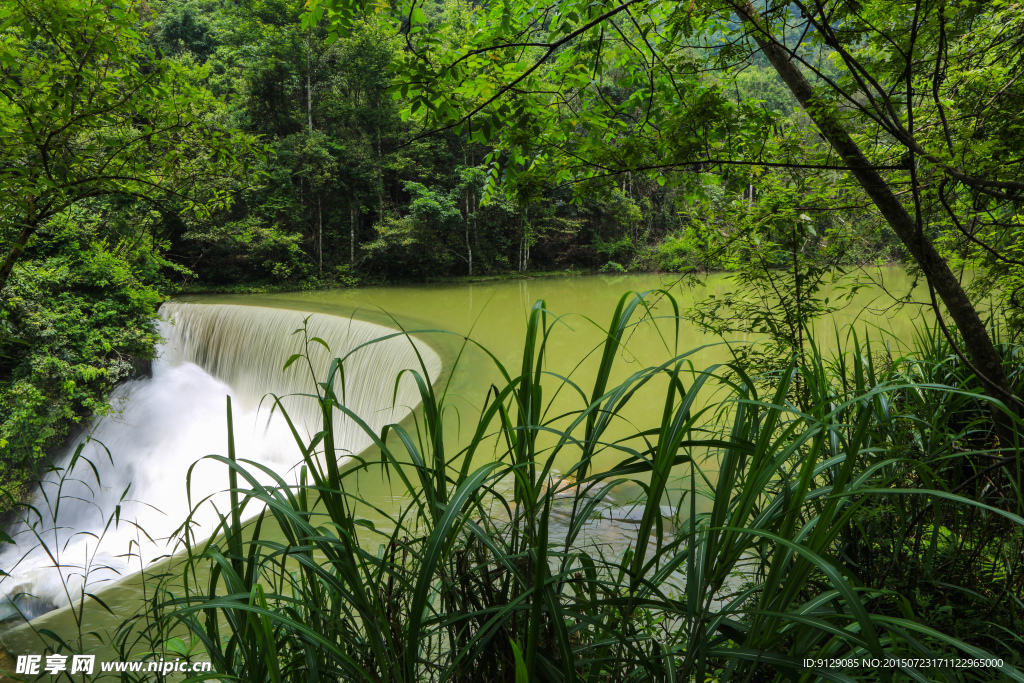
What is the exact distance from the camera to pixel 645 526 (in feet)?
2.35

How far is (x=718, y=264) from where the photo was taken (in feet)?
8.73

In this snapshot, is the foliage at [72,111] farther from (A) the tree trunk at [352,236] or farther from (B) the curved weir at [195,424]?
(A) the tree trunk at [352,236]

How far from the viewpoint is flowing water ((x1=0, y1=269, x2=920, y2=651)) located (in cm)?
491

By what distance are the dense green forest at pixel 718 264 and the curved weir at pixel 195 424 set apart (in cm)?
84

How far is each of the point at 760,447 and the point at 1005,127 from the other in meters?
1.74

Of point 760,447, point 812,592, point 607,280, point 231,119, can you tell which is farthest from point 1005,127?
point 231,119

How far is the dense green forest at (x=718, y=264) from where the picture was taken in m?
0.75

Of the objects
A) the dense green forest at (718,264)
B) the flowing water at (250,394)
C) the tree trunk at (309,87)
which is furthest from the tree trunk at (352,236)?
the dense green forest at (718,264)

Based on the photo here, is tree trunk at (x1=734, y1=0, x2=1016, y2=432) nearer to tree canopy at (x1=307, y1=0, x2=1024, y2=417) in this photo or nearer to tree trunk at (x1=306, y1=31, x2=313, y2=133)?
tree canopy at (x1=307, y1=0, x2=1024, y2=417)

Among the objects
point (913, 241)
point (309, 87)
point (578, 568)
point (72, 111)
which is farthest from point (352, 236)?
point (578, 568)

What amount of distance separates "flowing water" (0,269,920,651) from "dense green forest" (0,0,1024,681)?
0.90 metres

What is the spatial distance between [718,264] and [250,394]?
24.1ft

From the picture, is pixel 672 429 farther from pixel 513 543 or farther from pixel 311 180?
pixel 311 180

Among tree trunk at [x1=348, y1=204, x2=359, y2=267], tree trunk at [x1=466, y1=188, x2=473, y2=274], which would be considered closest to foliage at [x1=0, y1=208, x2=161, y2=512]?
tree trunk at [x1=348, y1=204, x2=359, y2=267]
